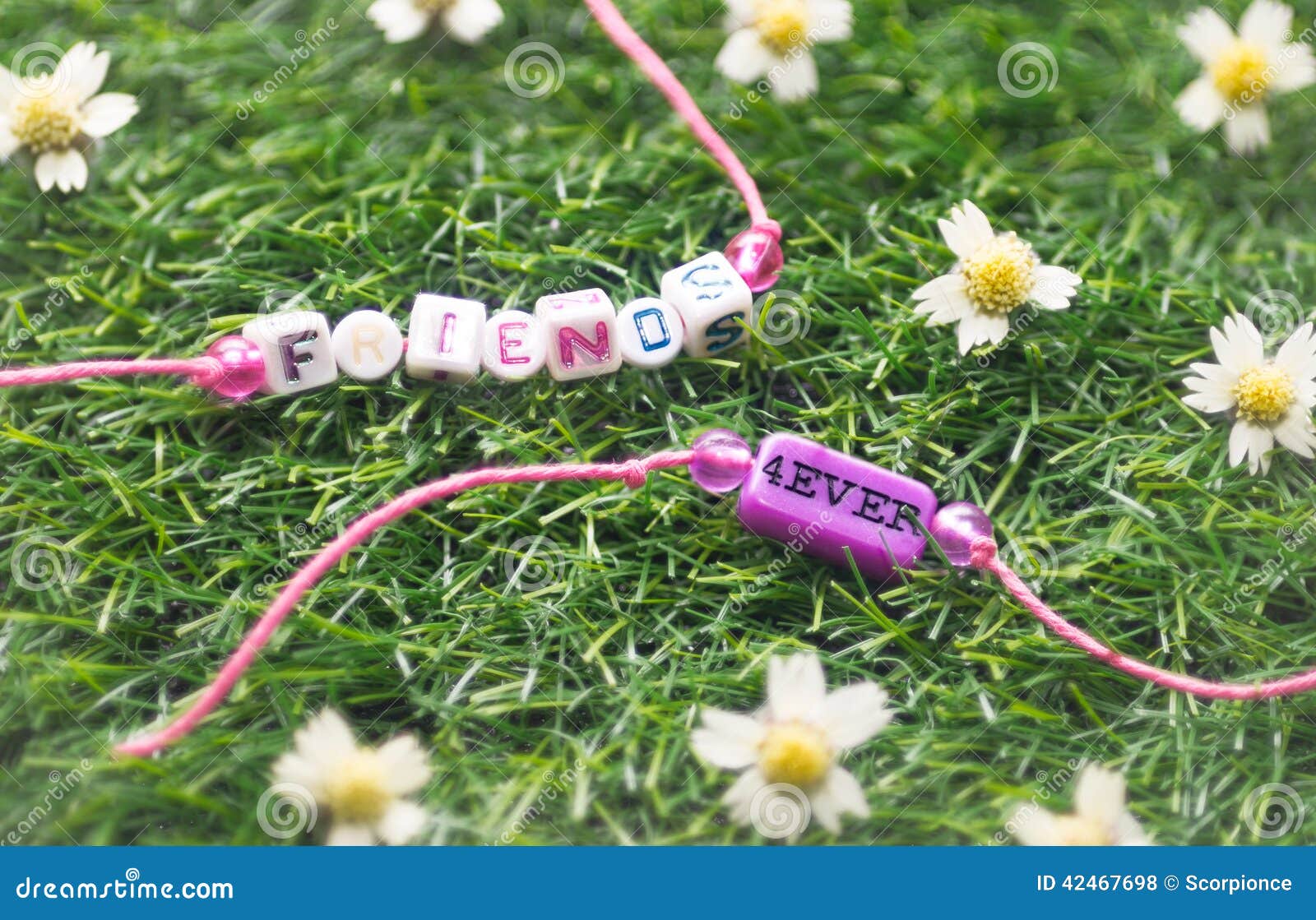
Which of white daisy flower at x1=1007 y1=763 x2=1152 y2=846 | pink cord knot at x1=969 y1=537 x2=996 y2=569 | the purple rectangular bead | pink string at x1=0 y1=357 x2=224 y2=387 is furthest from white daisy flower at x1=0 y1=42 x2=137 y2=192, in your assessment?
white daisy flower at x1=1007 y1=763 x2=1152 y2=846

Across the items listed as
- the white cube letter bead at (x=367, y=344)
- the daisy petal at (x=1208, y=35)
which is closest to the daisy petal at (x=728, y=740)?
the white cube letter bead at (x=367, y=344)

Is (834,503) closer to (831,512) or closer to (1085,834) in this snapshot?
(831,512)

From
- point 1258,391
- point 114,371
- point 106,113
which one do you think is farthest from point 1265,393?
point 106,113

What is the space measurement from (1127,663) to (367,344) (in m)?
0.89

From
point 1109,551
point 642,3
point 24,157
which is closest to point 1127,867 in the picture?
point 1109,551

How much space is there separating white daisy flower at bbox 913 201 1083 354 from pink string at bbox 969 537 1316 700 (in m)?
0.25

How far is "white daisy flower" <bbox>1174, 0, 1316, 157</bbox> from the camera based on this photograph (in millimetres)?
1386

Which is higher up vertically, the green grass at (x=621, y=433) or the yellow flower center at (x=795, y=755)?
the green grass at (x=621, y=433)

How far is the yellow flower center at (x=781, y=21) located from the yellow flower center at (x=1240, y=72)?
54 centimetres

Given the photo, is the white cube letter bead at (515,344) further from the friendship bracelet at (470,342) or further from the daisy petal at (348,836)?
the daisy petal at (348,836)

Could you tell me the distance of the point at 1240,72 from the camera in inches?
54.6

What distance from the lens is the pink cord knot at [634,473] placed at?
118 cm

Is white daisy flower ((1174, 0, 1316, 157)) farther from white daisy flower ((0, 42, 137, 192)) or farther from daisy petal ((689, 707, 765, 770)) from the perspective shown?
white daisy flower ((0, 42, 137, 192))

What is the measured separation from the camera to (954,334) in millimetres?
1288
